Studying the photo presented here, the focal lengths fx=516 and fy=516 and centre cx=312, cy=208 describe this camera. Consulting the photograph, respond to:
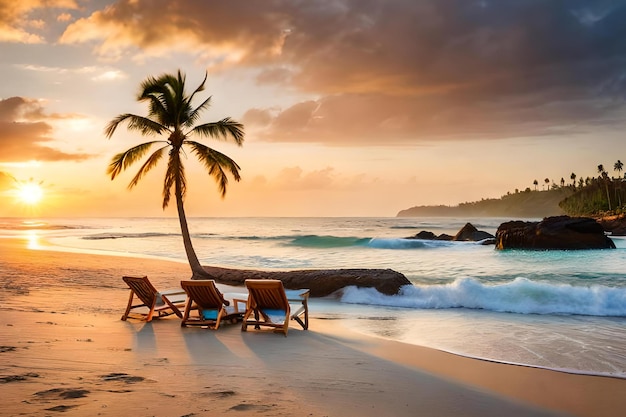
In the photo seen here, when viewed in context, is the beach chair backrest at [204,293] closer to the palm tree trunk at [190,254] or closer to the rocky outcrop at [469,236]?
the palm tree trunk at [190,254]

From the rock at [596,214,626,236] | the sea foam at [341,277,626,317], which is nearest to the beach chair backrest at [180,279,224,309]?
the sea foam at [341,277,626,317]

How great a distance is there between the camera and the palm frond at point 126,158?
20311mm

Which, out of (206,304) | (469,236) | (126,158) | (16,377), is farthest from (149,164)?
(469,236)

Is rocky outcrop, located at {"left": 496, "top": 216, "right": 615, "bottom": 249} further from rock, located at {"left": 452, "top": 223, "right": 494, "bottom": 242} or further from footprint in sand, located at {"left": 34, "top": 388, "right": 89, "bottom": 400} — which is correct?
footprint in sand, located at {"left": 34, "top": 388, "right": 89, "bottom": 400}

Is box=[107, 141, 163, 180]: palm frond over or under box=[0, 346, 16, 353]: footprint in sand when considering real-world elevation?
over

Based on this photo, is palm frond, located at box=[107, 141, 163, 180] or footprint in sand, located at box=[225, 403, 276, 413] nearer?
footprint in sand, located at box=[225, 403, 276, 413]

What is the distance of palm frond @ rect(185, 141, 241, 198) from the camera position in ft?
68.0

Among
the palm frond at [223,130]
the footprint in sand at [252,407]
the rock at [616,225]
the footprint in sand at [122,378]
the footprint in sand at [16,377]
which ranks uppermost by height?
the palm frond at [223,130]

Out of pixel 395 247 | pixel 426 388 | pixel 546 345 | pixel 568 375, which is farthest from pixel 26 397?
pixel 395 247

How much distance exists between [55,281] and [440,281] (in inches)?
532

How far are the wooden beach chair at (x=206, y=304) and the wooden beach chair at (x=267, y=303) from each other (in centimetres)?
52

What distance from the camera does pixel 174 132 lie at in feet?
68.1

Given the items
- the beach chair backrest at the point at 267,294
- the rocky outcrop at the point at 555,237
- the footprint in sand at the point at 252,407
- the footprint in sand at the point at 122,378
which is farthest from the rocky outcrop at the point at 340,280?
the rocky outcrop at the point at 555,237

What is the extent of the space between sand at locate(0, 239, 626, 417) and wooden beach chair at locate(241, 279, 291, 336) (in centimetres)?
24
